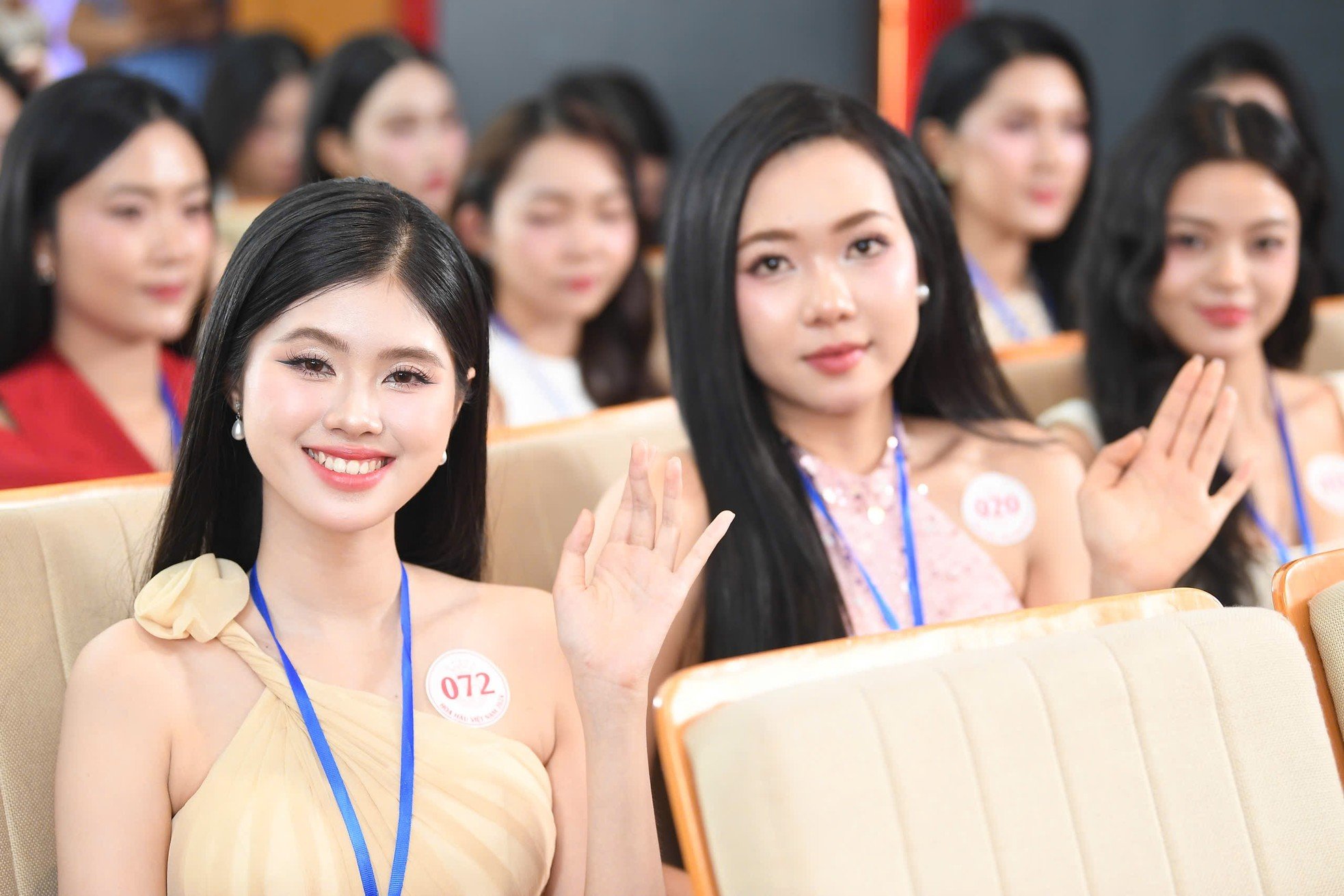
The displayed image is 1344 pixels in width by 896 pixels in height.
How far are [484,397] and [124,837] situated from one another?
0.56 meters

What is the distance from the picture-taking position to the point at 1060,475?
6.74 ft

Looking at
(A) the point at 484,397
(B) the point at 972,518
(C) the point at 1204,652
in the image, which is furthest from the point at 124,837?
(B) the point at 972,518

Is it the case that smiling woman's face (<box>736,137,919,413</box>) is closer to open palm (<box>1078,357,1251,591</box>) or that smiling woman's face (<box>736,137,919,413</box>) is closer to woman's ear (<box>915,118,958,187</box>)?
open palm (<box>1078,357,1251,591</box>)

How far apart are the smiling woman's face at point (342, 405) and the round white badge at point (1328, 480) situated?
1.67 meters

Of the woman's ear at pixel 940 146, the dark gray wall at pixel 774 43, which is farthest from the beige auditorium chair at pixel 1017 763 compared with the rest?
the dark gray wall at pixel 774 43

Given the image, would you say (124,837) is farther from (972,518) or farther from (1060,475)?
(1060,475)

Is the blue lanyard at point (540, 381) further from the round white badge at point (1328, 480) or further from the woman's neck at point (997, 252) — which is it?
the round white badge at point (1328, 480)

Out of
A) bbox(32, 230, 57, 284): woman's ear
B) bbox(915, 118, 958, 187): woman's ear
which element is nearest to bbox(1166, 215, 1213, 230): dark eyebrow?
bbox(915, 118, 958, 187): woman's ear

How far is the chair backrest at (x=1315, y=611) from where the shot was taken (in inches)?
56.1

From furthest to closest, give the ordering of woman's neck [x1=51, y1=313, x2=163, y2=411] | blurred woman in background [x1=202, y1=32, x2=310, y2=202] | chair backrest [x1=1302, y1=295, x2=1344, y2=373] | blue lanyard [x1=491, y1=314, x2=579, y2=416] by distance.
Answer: blurred woman in background [x1=202, y1=32, x2=310, y2=202] < blue lanyard [x1=491, y1=314, x2=579, y2=416] < chair backrest [x1=1302, y1=295, x2=1344, y2=373] < woman's neck [x1=51, y1=313, x2=163, y2=411]

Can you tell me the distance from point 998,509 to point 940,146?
1893 mm

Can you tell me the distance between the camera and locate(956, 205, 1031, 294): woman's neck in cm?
365

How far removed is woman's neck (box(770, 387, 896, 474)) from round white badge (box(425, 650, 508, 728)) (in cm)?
61

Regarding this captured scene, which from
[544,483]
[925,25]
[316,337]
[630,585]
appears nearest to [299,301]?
[316,337]
